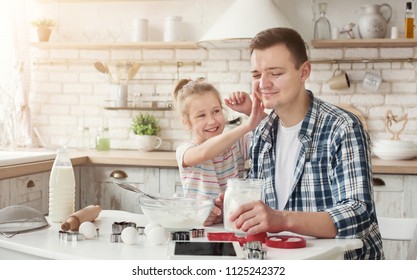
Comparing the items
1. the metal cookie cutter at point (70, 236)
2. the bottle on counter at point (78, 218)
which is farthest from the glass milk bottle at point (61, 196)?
the metal cookie cutter at point (70, 236)

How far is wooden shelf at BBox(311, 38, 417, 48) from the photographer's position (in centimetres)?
368

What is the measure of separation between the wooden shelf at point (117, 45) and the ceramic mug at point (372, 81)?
118 centimetres

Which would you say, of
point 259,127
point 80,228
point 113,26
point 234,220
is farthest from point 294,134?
point 113,26

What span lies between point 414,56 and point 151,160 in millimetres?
1892

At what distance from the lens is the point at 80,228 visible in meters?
1.55

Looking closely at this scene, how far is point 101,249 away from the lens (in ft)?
4.70

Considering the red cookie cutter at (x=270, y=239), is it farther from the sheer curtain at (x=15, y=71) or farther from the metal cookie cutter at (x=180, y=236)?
the sheer curtain at (x=15, y=71)

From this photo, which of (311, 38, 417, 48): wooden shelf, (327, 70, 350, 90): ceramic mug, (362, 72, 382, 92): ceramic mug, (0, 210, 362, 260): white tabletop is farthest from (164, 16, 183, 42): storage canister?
(0, 210, 362, 260): white tabletop

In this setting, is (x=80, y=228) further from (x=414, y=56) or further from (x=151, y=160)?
(x=414, y=56)

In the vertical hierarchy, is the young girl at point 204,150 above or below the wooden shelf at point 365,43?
below

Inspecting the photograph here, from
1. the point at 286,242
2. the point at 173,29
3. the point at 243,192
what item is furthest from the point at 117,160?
the point at 286,242

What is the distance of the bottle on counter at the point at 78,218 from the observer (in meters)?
1.62

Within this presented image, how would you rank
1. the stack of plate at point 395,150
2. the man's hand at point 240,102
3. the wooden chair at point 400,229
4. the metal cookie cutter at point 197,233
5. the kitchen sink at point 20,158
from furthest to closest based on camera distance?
1. the stack of plate at point 395,150
2. the kitchen sink at point 20,158
3. the man's hand at point 240,102
4. the wooden chair at point 400,229
5. the metal cookie cutter at point 197,233

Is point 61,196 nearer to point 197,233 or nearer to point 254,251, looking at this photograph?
point 197,233
